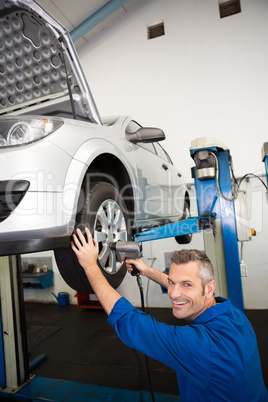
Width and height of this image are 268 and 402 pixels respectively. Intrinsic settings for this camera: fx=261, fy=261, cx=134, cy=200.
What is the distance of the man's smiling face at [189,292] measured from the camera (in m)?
0.96

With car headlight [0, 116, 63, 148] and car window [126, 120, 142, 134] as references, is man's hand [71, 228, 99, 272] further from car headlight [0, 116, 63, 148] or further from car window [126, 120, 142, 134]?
car window [126, 120, 142, 134]

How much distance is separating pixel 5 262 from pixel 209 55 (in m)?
4.22

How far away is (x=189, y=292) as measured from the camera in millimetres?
958

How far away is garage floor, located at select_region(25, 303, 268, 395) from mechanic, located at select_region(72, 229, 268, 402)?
100 cm

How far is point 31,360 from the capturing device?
114 inches

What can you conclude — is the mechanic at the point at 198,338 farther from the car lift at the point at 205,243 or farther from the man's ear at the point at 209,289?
the car lift at the point at 205,243

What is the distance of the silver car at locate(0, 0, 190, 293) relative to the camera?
92 centimetres

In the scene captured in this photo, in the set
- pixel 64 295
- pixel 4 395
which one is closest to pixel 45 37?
pixel 4 395

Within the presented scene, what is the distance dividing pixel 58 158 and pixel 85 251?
379 mm

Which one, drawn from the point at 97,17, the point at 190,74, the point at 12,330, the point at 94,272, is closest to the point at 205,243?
the point at 94,272

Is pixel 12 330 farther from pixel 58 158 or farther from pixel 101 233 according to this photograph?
pixel 58 158

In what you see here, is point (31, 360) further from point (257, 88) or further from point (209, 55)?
point (209, 55)

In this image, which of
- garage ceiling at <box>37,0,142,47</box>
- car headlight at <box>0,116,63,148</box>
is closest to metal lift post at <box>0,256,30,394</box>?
car headlight at <box>0,116,63,148</box>

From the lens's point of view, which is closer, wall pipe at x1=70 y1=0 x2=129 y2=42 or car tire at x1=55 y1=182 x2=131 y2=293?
car tire at x1=55 y1=182 x2=131 y2=293
